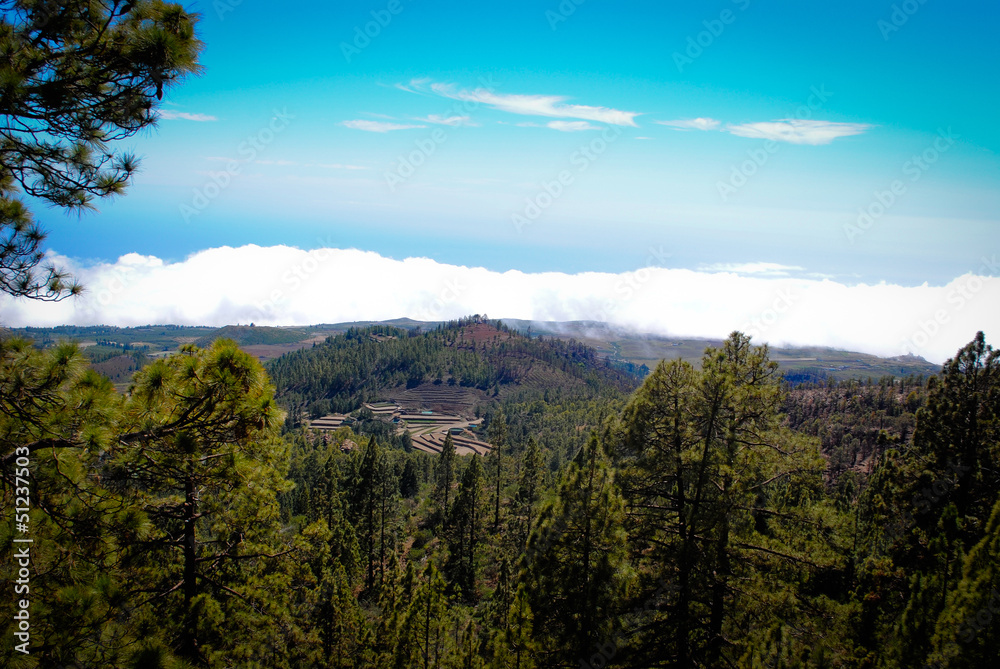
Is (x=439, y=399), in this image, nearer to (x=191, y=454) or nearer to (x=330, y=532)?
(x=330, y=532)

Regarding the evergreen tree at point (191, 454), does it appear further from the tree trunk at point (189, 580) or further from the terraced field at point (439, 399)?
the terraced field at point (439, 399)

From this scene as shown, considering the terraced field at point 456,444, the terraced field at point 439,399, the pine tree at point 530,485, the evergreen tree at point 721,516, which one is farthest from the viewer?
the terraced field at point 439,399

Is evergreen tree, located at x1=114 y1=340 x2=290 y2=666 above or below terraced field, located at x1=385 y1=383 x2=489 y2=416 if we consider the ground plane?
above

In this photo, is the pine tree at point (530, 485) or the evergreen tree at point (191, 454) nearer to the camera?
the evergreen tree at point (191, 454)

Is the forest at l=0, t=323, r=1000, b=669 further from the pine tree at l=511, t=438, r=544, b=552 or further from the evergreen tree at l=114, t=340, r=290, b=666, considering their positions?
the pine tree at l=511, t=438, r=544, b=552

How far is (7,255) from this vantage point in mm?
5336

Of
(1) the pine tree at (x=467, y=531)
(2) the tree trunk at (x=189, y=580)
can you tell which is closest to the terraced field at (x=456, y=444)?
(1) the pine tree at (x=467, y=531)

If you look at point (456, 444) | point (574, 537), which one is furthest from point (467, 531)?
point (456, 444)

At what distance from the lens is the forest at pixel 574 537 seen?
5270 mm

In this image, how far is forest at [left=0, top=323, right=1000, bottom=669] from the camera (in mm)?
5270

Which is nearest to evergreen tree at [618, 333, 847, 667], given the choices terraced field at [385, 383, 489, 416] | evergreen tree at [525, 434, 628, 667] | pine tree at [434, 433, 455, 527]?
evergreen tree at [525, 434, 628, 667]

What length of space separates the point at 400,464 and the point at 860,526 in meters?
62.8

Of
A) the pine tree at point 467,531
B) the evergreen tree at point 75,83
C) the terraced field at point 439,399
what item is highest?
the evergreen tree at point 75,83

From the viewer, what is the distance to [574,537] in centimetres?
1156
